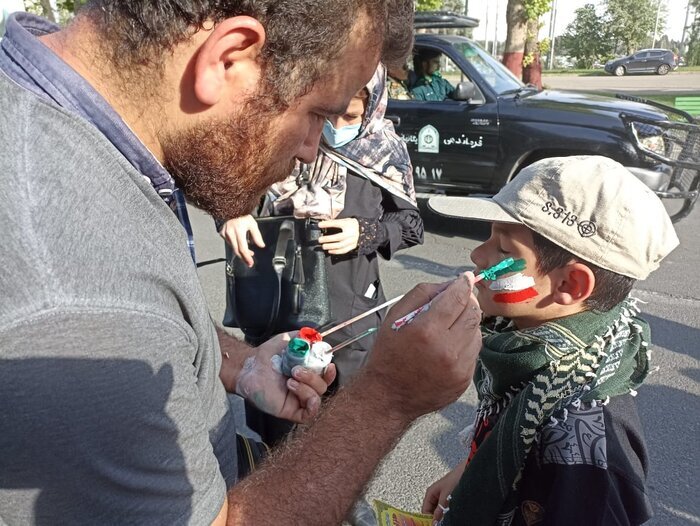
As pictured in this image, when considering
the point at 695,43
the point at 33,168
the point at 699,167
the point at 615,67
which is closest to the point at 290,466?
the point at 33,168

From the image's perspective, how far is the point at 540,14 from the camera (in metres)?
12.5

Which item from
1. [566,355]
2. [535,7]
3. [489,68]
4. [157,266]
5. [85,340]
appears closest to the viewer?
[85,340]

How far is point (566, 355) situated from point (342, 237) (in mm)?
1154

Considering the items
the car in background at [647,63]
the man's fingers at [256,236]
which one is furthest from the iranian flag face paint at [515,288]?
the car in background at [647,63]

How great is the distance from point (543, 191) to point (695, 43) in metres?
54.0

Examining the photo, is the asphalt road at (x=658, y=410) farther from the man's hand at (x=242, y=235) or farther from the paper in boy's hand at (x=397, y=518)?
the man's hand at (x=242, y=235)

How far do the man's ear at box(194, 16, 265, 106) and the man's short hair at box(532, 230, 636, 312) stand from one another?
90 centimetres

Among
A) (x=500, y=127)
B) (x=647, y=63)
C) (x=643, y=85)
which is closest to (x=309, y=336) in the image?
(x=500, y=127)

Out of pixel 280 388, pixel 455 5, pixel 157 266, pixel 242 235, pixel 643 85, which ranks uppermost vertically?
pixel 455 5

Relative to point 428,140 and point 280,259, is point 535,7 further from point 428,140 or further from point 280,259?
point 280,259

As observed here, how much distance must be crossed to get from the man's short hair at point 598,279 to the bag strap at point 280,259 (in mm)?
1077

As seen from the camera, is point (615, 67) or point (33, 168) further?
point (615, 67)

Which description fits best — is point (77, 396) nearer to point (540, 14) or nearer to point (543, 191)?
point (543, 191)

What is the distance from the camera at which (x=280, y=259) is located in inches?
90.4
